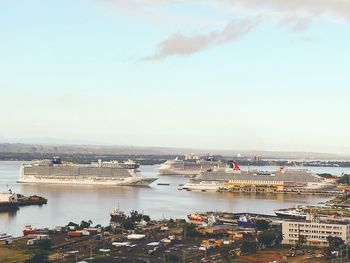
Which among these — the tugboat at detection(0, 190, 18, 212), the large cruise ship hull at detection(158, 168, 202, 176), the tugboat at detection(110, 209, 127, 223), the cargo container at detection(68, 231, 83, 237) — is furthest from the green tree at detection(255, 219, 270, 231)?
the large cruise ship hull at detection(158, 168, 202, 176)

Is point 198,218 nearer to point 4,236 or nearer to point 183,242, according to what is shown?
point 183,242

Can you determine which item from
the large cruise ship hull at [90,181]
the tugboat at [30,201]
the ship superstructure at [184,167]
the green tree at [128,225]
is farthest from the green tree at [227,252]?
the ship superstructure at [184,167]

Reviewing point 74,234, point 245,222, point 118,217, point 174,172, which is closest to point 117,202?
point 118,217

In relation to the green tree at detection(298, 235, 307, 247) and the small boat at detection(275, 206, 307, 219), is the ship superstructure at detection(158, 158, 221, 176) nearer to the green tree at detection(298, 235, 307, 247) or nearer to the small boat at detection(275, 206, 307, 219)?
the small boat at detection(275, 206, 307, 219)

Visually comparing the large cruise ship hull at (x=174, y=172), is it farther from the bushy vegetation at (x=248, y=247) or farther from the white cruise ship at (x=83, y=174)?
the bushy vegetation at (x=248, y=247)

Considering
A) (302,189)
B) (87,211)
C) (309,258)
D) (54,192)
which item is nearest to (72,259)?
(309,258)
